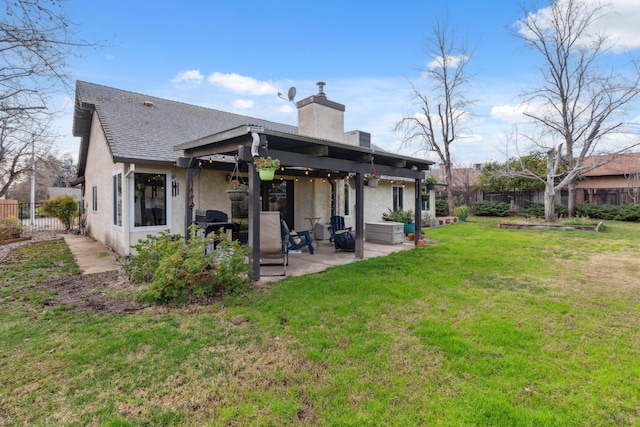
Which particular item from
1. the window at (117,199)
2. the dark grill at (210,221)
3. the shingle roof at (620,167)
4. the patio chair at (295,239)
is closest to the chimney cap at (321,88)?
the patio chair at (295,239)

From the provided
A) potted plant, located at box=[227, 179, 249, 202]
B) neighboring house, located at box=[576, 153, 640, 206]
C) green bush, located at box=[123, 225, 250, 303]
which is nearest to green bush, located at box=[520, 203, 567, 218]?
neighboring house, located at box=[576, 153, 640, 206]

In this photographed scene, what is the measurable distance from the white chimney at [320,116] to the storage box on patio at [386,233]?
309 cm

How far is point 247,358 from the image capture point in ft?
9.55

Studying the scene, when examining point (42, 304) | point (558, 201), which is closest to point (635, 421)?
point (42, 304)

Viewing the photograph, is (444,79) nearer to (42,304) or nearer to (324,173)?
(324,173)

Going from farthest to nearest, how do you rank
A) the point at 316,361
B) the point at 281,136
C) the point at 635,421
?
the point at 281,136 → the point at 316,361 → the point at 635,421

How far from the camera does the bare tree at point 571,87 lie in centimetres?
1505

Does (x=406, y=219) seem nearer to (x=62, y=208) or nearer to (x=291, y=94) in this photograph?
(x=291, y=94)

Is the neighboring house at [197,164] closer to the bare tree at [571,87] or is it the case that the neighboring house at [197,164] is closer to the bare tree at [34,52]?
the bare tree at [34,52]

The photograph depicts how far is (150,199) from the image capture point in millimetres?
7758

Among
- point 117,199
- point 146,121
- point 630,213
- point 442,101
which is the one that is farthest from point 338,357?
point 630,213

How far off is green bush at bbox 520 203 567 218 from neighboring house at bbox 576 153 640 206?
2217 millimetres

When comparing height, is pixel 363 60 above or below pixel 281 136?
above

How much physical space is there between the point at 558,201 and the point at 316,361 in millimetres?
22085
